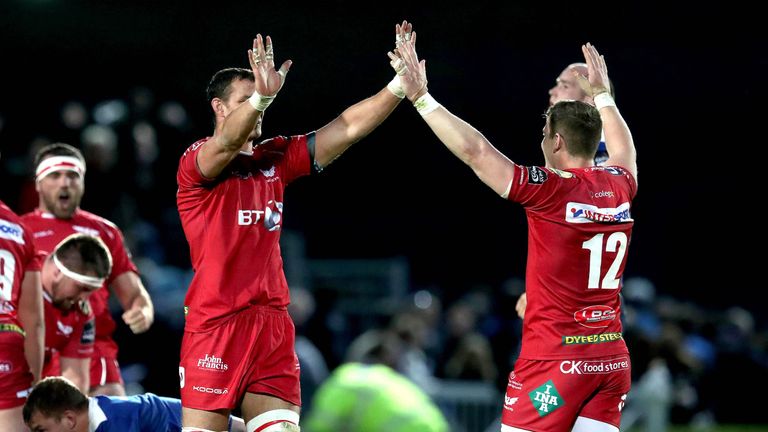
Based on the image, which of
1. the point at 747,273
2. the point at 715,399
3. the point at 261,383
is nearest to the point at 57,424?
the point at 261,383


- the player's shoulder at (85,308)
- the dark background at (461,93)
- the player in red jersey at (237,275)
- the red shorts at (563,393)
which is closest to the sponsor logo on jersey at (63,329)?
the player's shoulder at (85,308)

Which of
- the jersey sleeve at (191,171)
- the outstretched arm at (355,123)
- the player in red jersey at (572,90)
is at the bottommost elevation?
the jersey sleeve at (191,171)

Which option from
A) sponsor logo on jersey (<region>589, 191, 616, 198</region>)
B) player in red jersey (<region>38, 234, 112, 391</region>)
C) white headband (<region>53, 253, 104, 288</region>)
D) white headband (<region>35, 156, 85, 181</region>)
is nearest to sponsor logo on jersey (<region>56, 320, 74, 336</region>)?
player in red jersey (<region>38, 234, 112, 391</region>)

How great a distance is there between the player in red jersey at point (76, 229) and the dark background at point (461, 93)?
23.0 ft

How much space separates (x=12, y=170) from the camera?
12266 millimetres

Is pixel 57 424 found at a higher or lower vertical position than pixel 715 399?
higher

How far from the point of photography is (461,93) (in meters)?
19.4

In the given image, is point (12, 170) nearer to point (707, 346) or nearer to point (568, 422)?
point (568, 422)

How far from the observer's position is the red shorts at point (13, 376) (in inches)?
272

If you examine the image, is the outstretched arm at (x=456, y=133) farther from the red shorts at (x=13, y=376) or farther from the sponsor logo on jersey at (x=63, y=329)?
the sponsor logo on jersey at (x=63, y=329)

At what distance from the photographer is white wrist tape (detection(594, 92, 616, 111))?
275 inches

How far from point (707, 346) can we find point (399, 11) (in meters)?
7.45

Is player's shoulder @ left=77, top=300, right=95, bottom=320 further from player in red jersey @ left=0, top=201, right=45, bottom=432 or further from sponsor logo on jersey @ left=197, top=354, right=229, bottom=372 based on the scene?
sponsor logo on jersey @ left=197, top=354, right=229, bottom=372

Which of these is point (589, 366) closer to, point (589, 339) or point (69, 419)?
point (589, 339)
